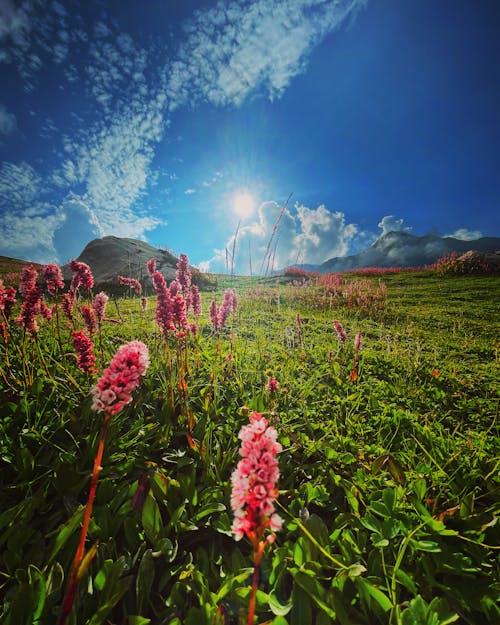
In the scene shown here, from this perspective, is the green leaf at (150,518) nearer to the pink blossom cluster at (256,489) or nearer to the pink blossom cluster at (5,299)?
the pink blossom cluster at (256,489)

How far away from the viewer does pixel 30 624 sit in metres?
1.17

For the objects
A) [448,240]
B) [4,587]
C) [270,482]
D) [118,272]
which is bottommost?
[4,587]

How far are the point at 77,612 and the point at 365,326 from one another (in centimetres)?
656

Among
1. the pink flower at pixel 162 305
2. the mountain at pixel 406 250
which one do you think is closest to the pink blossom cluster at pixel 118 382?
the pink flower at pixel 162 305

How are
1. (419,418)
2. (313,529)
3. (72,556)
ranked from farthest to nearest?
(419,418) → (313,529) → (72,556)

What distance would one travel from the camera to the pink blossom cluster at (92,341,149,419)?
1.04 meters

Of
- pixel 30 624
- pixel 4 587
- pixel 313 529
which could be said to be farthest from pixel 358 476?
pixel 4 587

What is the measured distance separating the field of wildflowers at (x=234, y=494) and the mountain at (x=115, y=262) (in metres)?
11.0

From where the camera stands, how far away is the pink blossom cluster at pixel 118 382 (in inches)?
40.8

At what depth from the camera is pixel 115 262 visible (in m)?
15.5

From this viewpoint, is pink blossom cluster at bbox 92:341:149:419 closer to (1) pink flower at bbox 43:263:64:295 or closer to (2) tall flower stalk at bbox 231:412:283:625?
(2) tall flower stalk at bbox 231:412:283:625

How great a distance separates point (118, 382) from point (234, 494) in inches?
23.2

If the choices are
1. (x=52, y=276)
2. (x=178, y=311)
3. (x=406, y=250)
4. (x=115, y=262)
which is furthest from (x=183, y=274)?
(x=406, y=250)

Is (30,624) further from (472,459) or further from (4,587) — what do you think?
(472,459)
